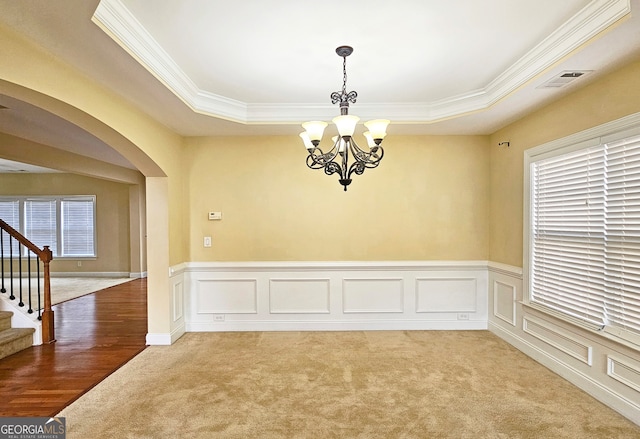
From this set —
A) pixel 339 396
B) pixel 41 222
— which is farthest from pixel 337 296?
pixel 41 222

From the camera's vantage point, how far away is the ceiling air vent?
2623 millimetres

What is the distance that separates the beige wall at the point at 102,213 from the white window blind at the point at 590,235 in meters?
9.28

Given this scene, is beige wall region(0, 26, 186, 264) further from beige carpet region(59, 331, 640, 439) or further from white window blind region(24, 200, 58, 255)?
white window blind region(24, 200, 58, 255)

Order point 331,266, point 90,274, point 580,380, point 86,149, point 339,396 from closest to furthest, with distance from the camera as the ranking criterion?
1. point 339,396
2. point 580,380
3. point 331,266
4. point 86,149
5. point 90,274

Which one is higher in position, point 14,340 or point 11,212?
A: point 11,212

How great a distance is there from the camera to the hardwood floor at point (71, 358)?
2810mm

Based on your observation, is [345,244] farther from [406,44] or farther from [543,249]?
[406,44]

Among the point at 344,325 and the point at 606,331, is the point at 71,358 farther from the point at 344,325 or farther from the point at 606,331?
the point at 606,331

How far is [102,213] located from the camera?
898cm

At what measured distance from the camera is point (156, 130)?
3.81 metres

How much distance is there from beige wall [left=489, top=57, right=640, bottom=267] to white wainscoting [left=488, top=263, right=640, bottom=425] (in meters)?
0.40

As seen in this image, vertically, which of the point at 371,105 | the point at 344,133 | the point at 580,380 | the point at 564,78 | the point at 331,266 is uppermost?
the point at 371,105

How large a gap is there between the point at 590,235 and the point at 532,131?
131 centimetres

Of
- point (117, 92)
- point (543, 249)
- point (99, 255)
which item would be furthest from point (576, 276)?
point (99, 255)
